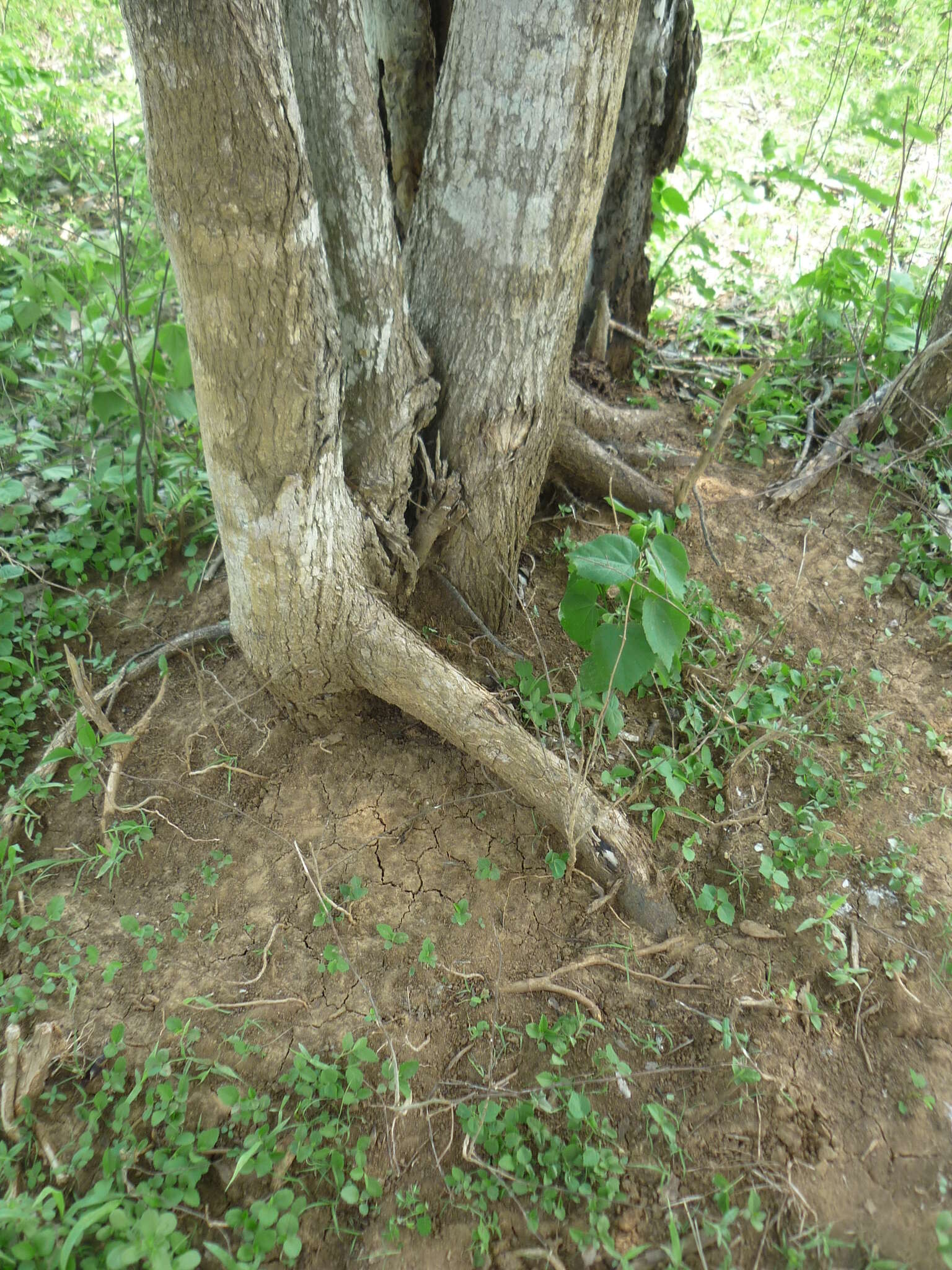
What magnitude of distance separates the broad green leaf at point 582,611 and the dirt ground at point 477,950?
12.4 inches

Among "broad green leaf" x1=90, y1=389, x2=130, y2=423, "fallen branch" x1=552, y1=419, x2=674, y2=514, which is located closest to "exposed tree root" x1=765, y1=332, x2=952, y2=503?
"fallen branch" x1=552, y1=419, x2=674, y2=514

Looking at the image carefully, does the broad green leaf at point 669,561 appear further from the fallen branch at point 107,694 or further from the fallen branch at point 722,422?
the fallen branch at point 107,694

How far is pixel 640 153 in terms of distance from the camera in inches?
107

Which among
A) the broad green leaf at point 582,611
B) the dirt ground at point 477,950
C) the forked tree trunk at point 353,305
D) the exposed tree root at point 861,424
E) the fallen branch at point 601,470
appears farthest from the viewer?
the exposed tree root at point 861,424

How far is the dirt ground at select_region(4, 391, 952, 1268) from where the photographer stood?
5.22 ft

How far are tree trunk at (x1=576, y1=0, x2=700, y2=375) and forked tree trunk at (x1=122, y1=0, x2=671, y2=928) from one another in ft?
2.63

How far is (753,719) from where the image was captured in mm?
2293

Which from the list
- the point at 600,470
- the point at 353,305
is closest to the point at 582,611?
the point at 600,470

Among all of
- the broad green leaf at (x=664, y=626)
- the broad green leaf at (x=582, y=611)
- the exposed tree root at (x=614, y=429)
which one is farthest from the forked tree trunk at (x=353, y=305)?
the exposed tree root at (x=614, y=429)

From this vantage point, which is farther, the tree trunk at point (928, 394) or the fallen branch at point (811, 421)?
the fallen branch at point (811, 421)

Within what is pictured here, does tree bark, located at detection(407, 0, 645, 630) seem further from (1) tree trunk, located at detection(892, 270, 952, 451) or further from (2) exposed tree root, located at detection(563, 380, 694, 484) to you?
(1) tree trunk, located at detection(892, 270, 952, 451)

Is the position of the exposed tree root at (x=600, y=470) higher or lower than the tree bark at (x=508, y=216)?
lower

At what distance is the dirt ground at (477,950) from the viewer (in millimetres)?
1590

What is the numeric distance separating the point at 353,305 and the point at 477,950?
152 centimetres
